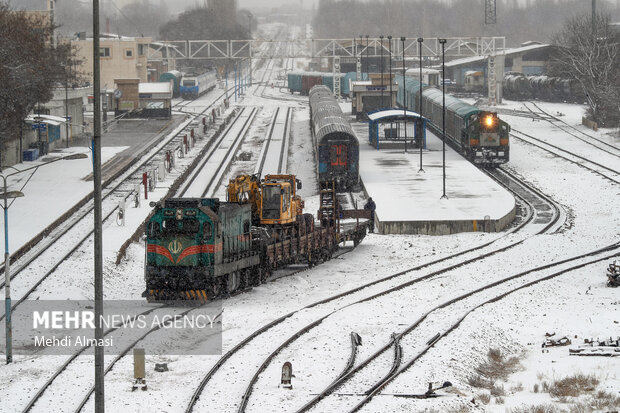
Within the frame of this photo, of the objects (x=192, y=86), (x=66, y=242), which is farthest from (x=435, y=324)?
(x=192, y=86)

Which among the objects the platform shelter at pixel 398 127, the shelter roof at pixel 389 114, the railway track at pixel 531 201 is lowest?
the railway track at pixel 531 201

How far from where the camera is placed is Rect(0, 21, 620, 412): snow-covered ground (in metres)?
22.0

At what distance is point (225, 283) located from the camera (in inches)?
1253

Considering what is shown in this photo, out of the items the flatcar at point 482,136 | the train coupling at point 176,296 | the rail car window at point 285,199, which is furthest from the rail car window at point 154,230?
the flatcar at point 482,136

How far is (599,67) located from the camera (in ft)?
306

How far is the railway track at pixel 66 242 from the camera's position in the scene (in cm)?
3484

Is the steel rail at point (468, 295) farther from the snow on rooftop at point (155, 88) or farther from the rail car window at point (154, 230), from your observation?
the snow on rooftop at point (155, 88)

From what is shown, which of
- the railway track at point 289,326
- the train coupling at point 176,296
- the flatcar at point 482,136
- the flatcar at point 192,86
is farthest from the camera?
the flatcar at point 192,86

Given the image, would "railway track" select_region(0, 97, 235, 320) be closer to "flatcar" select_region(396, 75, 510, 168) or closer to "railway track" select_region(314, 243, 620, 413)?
"railway track" select_region(314, 243, 620, 413)

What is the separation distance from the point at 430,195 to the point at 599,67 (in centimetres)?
4653

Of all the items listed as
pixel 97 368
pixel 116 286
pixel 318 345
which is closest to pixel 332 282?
pixel 116 286

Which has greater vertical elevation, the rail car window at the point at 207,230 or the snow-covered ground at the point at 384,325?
the rail car window at the point at 207,230

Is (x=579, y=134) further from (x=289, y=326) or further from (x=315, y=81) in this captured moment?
(x=289, y=326)

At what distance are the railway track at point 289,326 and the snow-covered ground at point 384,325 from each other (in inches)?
3.2
